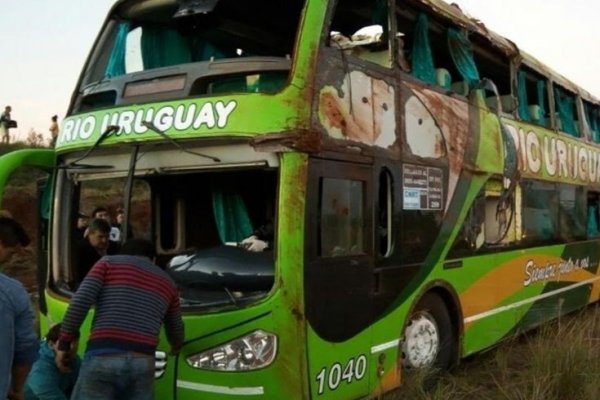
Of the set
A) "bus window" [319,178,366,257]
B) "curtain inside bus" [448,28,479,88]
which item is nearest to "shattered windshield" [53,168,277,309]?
"bus window" [319,178,366,257]

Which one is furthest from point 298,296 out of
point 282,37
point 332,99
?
point 282,37

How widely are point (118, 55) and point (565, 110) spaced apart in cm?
654

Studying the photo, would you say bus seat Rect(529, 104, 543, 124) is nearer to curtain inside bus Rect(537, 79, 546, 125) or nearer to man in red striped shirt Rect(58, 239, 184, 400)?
curtain inside bus Rect(537, 79, 546, 125)

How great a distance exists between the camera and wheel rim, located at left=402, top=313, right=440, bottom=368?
5.70 metres

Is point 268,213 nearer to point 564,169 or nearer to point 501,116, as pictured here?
point 501,116

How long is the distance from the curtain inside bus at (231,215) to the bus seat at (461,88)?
244cm

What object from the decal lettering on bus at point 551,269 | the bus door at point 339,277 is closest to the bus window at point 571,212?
the decal lettering on bus at point 551,269

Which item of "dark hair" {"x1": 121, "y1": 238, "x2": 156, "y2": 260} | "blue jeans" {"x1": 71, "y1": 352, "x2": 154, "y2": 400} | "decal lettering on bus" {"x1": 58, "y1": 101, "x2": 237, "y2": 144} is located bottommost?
"blue jeans" {"x1": 71, "y1": 352, "x2": 154, "y2": 400}

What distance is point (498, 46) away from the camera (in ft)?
24.6

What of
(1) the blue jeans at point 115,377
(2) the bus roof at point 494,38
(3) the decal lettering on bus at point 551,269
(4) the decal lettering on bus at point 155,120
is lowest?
(1) the blue jeans at point 115,377

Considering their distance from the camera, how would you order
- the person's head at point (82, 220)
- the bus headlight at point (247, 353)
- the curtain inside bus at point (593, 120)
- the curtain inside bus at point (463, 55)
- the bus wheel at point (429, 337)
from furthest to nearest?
the curtain inside bus at point (593, 120) → the curtain inside bus at point (463, 55) → the person's head at point (82, 220) → the bus wheel at point (429, 337) → the bus headlight at point (247, 353)

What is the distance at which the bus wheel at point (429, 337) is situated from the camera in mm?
5727

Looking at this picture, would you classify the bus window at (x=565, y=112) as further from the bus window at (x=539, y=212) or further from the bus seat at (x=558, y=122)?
the bus window at (x=539, y=212)

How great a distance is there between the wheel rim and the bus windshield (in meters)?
2.36
